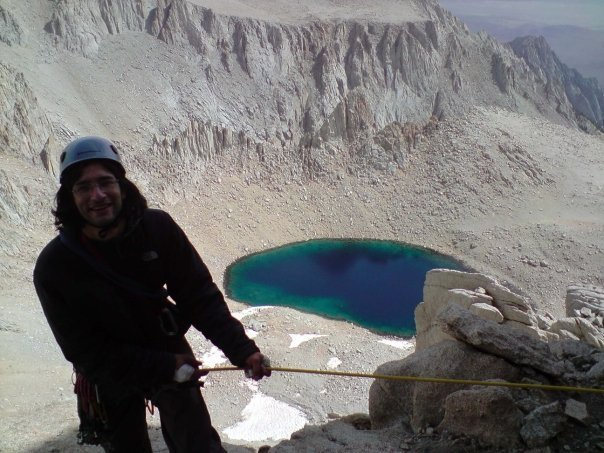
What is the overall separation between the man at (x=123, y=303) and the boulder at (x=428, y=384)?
135 inches

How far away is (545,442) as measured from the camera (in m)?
4.92

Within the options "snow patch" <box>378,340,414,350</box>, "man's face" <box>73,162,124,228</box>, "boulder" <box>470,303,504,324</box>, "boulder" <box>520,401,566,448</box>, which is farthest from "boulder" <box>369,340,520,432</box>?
"snow patch" <box>378,340,414,350</box>

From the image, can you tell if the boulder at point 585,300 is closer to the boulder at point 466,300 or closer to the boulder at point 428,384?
the boulder at point 466,300

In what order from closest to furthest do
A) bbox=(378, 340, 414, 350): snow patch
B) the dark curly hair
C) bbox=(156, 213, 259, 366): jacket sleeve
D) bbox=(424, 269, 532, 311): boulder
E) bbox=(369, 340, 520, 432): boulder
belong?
the dark curly hair, bbox=(156, 213, 259, 366): jacket sleeve, bbox=(369, 340, 520, 432): boulder, bbox=(424, 269, 532, 311): boulder, bbox=(378, 340, 414, 350): snow patch

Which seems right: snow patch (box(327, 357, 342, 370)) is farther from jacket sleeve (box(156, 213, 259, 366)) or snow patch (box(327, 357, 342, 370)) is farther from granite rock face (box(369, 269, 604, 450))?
jacket sleeve (box(156, 213, 259, 366))

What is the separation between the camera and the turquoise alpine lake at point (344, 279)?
1182 inches

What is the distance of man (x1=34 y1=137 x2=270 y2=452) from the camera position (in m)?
3.56

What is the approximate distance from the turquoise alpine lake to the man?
24.7 metres

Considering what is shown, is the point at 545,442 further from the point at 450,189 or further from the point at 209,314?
the point at 450,189

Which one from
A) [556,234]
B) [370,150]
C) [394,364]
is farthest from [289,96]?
[394,364]

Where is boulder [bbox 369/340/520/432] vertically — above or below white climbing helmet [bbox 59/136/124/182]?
below

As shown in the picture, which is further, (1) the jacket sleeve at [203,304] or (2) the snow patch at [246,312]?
(2) the snow patch at [246,312]

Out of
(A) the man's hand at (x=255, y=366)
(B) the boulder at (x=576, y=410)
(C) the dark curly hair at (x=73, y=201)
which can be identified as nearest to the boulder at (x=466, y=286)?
(B) the boulder at (x=576, y=410)

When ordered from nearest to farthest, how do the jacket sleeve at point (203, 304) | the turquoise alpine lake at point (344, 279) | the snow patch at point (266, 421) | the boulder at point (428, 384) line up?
the jacket sleeve at point (203, 304) < the boulder at point (428, 384) < the snow patch at point (266, 421) < the turquoise alpine lake at point (344, 279)
